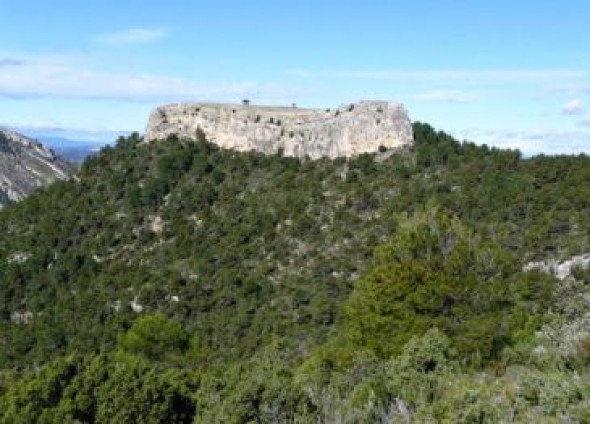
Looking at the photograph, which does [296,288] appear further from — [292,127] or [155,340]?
[292,127]

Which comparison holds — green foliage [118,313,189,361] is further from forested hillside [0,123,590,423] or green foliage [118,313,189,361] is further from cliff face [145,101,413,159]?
cliff face [145,101,413,159]

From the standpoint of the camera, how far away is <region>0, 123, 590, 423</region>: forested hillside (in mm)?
20312

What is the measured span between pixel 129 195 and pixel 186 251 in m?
9.87

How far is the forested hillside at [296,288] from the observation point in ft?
66.6

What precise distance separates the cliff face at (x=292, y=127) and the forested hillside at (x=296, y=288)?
135 cm

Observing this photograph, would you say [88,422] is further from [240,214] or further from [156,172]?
[156,172]

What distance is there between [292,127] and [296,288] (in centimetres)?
1886

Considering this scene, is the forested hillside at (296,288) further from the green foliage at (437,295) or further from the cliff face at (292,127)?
the cliff face at (292,127)

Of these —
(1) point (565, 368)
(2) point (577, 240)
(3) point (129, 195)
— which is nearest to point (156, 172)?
(3) point (129, 195)

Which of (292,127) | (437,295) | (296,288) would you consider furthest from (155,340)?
(292,127)

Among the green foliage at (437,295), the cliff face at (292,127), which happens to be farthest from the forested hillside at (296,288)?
the cliff face at (292,127)

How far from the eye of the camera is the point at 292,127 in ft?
231

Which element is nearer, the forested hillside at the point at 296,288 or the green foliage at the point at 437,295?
the forested hillside at the point at 296,288

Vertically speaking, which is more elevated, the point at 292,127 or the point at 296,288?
the point at 292,127
